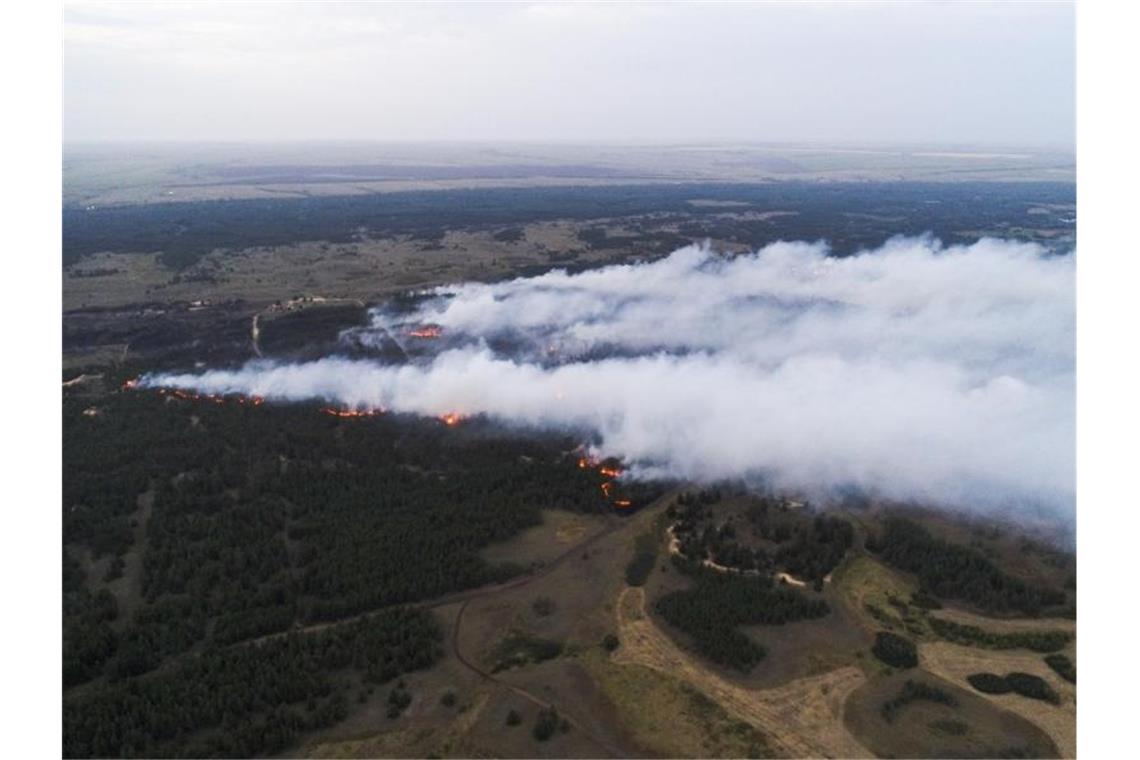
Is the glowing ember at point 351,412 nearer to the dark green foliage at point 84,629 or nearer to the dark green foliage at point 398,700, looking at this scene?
the dark green foliage at point 84,629

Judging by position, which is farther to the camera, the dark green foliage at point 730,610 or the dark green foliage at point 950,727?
the dark green foliage at point 730,610

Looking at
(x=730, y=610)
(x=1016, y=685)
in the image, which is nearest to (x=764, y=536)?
(x=730, y=610)

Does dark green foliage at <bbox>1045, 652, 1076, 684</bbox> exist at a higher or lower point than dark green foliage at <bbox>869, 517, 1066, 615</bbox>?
lower

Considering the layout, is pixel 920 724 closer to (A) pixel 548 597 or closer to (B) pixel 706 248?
(A) pixel 548 597

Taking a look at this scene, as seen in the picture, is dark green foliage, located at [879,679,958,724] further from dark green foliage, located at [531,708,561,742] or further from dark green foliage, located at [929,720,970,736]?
dark green foliage, located at [531,708,561,742]

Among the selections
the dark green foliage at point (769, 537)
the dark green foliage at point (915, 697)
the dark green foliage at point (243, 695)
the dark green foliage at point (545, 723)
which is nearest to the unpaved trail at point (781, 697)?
the dark green foliage at point (915, 697)

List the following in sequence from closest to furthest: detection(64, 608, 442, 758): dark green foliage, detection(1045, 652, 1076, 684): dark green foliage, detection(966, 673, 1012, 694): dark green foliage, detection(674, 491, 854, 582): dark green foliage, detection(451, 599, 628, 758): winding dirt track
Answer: detection(64, 608, 442, 758): dark green foliage, detection(451, 599, 628, 758): winding dirt track, detection(966, 673, 1012, 694): dark green foliage, detection(1045, 652, 1076, 684): dark green foliage, detection(674, 491, 854, 582): dark green foliage

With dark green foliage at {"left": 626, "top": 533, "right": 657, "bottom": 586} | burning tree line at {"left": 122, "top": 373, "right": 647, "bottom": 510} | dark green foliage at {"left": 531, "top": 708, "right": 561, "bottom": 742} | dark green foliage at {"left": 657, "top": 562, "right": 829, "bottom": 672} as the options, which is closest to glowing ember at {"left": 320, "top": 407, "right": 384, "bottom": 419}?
burning tree line at {"left": 122, "top": 373, "right": 647, "bottom": 510}
